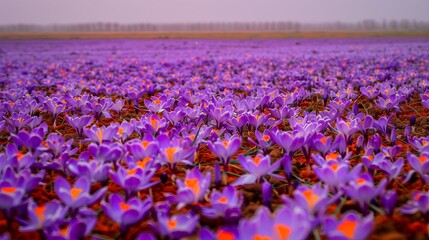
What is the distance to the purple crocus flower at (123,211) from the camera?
132 cm

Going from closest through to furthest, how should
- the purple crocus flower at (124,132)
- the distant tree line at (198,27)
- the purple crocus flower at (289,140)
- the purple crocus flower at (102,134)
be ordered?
the purple crocus flower at (289,140)
the purple crocus flower at (102,134)
the purple crocus flower at (124,132)
the distant tree line at (198,27)

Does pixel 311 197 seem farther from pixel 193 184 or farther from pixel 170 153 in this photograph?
pixel 170 153

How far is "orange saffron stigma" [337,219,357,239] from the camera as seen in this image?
3.65 feet

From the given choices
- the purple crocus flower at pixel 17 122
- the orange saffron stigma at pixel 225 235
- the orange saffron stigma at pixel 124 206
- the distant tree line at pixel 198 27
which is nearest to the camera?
the orange saffron stigma at pixel 225 235

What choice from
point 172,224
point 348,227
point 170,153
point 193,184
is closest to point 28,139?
point 170,153

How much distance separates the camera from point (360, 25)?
446ft

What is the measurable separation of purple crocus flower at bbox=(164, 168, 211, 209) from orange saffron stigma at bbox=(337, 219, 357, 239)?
0.57 metres

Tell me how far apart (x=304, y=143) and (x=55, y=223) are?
1.36 metres

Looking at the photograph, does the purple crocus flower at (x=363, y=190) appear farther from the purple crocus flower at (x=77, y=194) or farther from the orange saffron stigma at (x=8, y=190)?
the orange saffron stigma at (x=8, y=190)

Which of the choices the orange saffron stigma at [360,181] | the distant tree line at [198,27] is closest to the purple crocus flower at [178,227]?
the orange saffron stigma at [360,181]

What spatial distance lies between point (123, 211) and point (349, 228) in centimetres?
82

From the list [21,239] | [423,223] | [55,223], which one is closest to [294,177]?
[423,223]

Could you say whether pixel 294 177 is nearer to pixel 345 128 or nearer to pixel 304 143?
pixel 304 143

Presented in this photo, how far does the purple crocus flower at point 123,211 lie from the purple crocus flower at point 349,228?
2.17 ft
